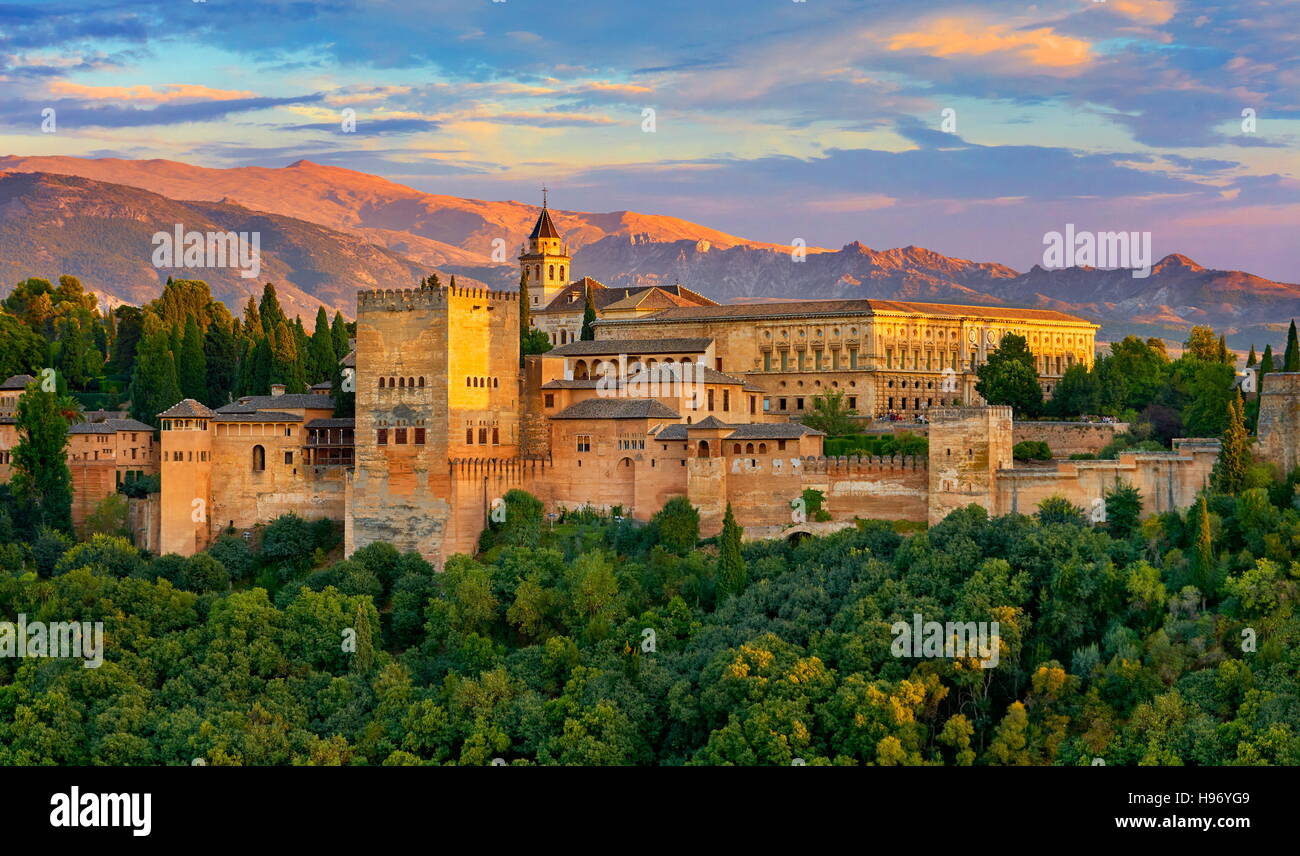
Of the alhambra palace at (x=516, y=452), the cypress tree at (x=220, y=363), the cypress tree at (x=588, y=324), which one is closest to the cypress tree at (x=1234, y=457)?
the alhambra palace at (x=516, y=452)

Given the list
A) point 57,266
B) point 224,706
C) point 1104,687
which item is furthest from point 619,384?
point 57,266

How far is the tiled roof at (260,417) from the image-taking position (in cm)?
4659

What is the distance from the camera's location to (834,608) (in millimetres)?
37156

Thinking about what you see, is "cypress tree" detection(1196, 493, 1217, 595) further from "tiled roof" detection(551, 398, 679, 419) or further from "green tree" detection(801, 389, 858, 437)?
"green tree" detection(801, 389, 858, 437)

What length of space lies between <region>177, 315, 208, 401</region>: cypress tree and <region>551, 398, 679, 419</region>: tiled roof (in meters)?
17.9

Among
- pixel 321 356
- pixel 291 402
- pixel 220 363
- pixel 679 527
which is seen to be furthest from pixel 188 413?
pixel 220 363

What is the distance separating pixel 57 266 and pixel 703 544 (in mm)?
166721

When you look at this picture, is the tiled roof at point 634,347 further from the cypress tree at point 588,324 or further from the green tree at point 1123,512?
the green tree at point 1123,512

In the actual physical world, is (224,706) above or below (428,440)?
below

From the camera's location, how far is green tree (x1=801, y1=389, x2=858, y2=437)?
171ft

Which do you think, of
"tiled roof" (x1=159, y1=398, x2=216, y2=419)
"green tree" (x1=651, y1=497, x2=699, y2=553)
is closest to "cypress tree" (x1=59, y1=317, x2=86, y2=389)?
"tiled roof" (x1=159, y1=398, x2=216, y2=419)
